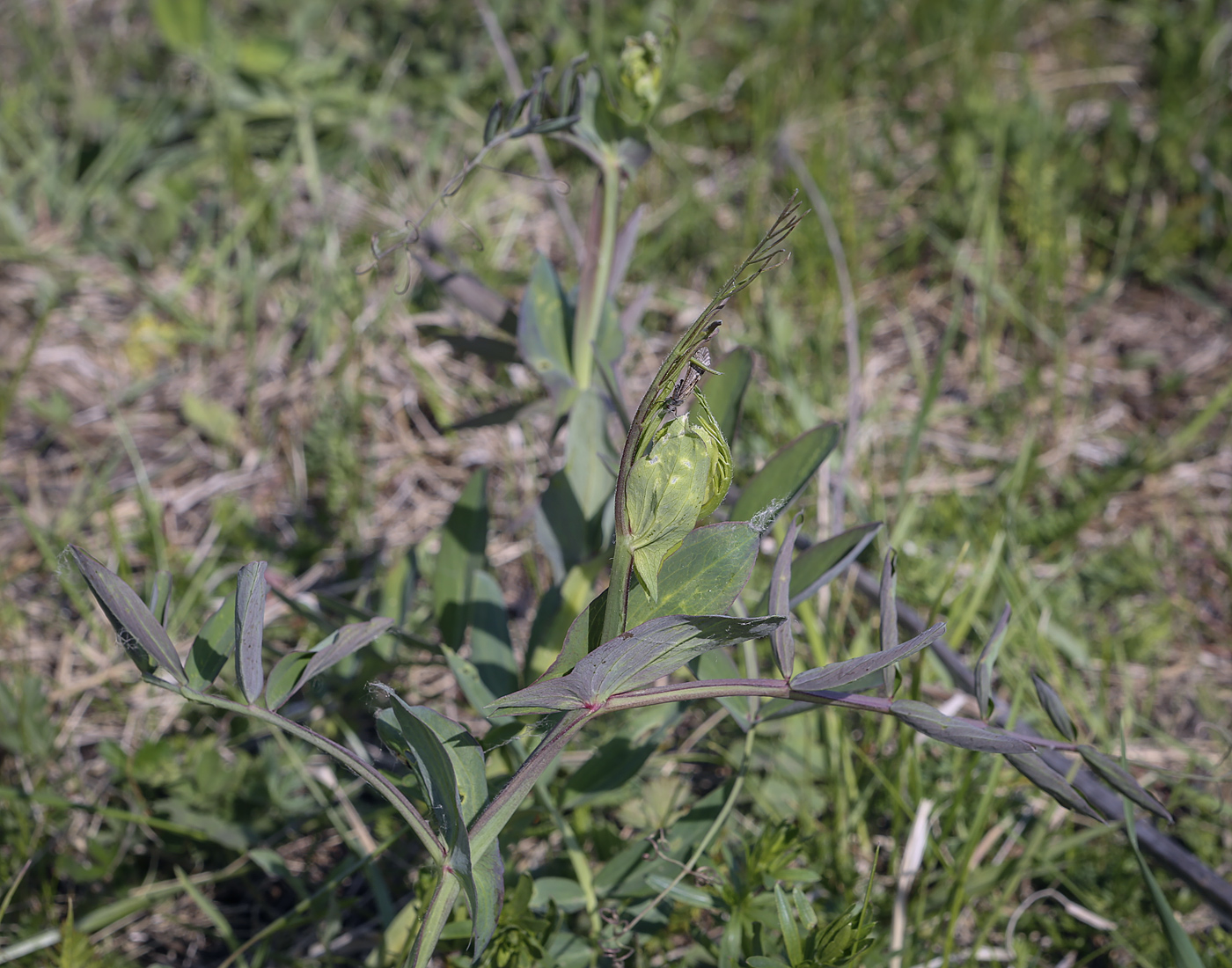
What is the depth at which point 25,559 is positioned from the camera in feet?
7.16

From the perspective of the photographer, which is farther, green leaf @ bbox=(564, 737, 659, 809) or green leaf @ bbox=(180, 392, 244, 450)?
green leaf @ bbox=(180, 392, 244, 450)

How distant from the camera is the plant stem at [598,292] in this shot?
4.65ft

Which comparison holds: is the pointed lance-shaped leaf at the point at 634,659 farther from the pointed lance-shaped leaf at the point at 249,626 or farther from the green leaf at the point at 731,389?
the green leaf at the point at 731,389

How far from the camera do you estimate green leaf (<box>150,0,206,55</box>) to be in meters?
3.14

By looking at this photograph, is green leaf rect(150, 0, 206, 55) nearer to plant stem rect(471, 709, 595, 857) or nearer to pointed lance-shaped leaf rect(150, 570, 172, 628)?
pointed lance-shaped leaf rect(150, 570, 172, 628)

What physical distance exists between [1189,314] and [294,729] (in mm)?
2711

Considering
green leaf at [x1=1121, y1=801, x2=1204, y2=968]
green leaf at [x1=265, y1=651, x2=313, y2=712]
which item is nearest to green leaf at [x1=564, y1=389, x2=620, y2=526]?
green leaf at [x1=265, y1=651, x2=313, y2=712]

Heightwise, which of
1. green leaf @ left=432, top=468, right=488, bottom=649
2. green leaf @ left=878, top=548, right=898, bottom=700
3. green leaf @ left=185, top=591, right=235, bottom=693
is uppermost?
green leaf @ left=185, top=591, right=235, bottom=693

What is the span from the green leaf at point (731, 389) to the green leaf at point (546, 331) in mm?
226

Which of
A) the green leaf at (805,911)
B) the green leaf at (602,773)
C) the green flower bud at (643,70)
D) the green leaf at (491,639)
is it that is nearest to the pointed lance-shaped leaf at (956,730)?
the green leaf at (805,911)

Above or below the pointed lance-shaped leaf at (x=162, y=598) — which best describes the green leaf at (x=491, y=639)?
below

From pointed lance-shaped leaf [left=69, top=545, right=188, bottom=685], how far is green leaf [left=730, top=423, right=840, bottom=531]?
2.32 ft

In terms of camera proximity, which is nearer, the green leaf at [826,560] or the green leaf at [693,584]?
the green leaf at [693,584]

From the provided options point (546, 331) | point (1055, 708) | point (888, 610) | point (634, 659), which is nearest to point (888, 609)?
point (888, 610)
